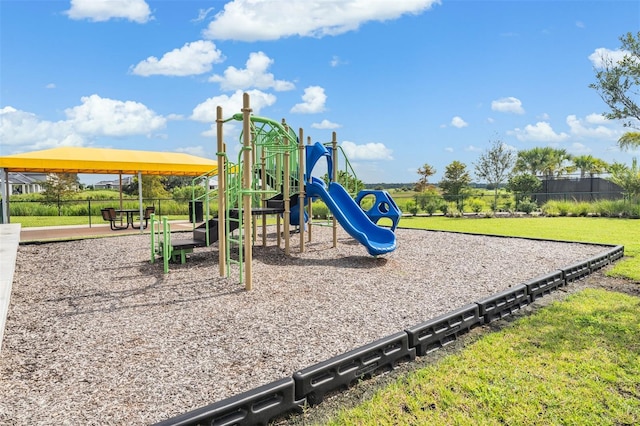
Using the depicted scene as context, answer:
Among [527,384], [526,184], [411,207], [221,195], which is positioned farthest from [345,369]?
[526,184]

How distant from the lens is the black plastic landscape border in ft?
7.68

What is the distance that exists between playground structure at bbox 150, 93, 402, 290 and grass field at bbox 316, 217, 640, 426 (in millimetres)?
3120

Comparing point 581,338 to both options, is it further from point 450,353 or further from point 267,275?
point 267,275

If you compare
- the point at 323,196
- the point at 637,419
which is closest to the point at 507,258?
the point at 323,196

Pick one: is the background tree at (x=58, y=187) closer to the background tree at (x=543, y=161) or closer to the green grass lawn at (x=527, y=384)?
the green grass lawn at (x=527, y=384)

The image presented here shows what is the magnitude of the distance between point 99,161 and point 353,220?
850 cm

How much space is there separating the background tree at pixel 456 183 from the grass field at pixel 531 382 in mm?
19693

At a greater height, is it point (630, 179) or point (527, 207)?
point (630, 179)

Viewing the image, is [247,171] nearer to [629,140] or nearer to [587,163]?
[629,140]

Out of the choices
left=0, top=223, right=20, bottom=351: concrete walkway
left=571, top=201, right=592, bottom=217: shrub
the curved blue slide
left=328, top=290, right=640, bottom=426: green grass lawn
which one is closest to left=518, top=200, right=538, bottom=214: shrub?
left=571, top=201, right=592, bottom=217: shrub

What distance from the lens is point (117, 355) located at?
3.40 metres

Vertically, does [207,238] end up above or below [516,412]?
above

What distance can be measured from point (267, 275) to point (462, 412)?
4133 millimetres

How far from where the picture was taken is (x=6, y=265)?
191 inches
